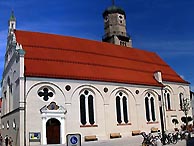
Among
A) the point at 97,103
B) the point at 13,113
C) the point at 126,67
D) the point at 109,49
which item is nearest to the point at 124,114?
the point at 97,103

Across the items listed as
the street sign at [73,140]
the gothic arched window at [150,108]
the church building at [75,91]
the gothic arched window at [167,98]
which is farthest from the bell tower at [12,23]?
the street sign at [73,140]

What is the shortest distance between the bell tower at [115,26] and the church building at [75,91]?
11.3 meters

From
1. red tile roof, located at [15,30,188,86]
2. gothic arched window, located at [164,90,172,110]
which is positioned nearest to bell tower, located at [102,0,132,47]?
red tile roof, located at [15,30,188,86]

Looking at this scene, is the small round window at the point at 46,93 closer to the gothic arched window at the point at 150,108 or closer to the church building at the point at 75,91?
the church building at the point at 75,91

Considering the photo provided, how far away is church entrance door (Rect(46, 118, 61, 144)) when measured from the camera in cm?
2966

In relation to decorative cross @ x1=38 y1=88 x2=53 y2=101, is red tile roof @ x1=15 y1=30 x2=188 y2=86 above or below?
above

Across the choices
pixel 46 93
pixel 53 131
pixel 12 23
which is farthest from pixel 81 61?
pixel 12 23

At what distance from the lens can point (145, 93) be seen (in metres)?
39.2

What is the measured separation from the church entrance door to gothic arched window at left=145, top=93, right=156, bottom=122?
14.4m

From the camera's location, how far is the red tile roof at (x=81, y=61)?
32.0 meters

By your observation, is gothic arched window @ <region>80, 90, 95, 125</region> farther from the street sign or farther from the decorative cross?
the street sign

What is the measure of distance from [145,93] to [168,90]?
6921 mm

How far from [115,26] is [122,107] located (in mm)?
24764

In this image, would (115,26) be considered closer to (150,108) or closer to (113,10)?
(113,10)
